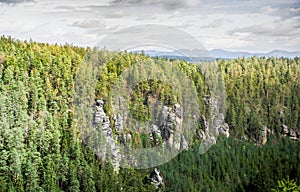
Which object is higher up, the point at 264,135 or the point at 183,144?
the point at 183,144

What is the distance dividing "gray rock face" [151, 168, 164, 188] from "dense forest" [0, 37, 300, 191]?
463 millimetres

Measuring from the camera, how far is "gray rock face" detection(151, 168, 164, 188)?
189 feet

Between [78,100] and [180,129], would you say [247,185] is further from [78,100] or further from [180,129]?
[78,100]

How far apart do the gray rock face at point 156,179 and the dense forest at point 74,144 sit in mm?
463

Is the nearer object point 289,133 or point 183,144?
point 183,144

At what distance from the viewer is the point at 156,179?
5822 centimetres

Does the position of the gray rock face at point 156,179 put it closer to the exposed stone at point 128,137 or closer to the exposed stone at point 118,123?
the exposed stone at point 128,137

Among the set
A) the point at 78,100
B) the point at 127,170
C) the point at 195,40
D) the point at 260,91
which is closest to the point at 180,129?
the point at 127,170

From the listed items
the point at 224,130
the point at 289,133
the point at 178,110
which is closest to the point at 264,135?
the point at 289,133

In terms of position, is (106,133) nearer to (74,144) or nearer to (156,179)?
(74,144)

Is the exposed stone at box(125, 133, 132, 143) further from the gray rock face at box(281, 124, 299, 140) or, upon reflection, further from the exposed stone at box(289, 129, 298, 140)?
the exposed stone at box(289, 129, 298, 140)

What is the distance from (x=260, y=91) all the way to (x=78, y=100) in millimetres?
59547

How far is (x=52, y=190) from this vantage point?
4397 centimetres

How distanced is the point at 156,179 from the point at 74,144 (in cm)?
1455
